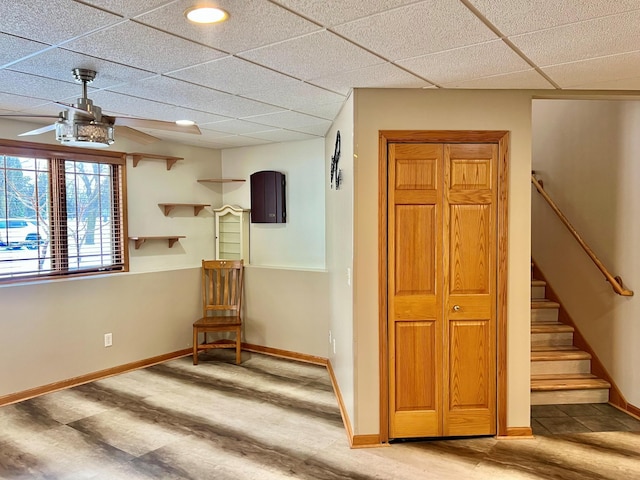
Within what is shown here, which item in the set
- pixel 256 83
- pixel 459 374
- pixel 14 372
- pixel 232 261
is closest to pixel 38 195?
pixel 14 372

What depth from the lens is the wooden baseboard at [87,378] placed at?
3930 mm

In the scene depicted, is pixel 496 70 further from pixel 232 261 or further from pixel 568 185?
pixel 232 261

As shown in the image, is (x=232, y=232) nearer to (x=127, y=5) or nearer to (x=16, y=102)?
(x=16, y=102)

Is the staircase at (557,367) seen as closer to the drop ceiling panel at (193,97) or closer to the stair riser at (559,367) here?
the stair riser at (559,367)

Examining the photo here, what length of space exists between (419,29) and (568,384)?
10.2 ft

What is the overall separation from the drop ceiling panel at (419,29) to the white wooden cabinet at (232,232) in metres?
3.47

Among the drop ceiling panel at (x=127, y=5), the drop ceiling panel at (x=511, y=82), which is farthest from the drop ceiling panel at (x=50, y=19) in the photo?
the drop ceiling panel at (x=511, y=82)

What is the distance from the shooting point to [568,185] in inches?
177

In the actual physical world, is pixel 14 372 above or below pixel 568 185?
below

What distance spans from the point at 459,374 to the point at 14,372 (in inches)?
137

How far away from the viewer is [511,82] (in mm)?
2916

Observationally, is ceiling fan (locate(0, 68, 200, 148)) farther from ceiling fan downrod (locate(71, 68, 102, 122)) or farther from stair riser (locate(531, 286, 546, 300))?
stair riser (locate(531, 286, 546, 300))

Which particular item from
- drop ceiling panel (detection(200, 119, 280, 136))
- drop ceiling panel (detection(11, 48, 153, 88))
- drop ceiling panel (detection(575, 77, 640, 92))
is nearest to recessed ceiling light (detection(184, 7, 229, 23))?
drop ceiling panel (detection(11, 48, 153, 88))

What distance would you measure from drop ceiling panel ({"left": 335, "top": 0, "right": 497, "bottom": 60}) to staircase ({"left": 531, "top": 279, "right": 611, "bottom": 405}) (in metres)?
2.79
